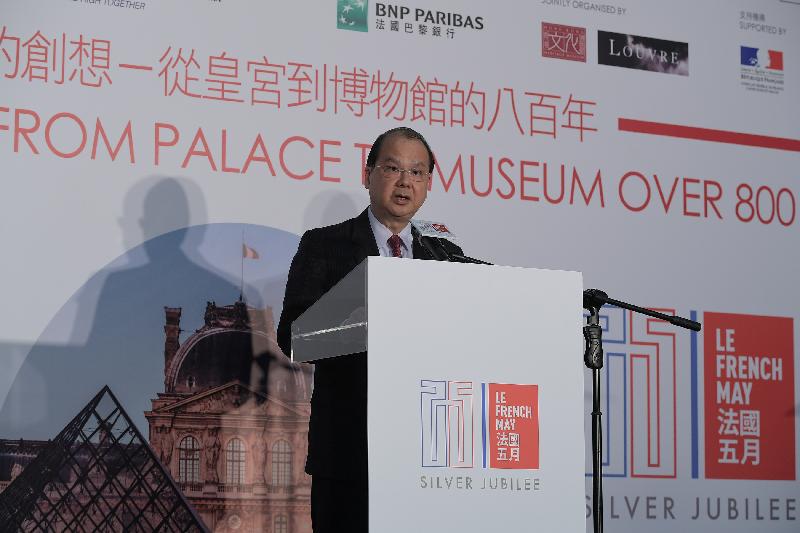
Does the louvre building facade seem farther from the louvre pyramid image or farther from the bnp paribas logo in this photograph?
the bnp paribas logo

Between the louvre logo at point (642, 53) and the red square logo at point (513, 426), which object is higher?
the louvre logo at point (642, 53)

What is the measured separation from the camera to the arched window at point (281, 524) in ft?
11.3

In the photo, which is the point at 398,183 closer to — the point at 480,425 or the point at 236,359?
the point at 480,425

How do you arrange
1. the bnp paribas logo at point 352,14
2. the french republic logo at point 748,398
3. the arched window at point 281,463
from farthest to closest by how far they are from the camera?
the french republic logo at point 748,398
the bnp paribas logo at point 352,14
the arched window at point 281,463

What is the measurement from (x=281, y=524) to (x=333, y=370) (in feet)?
4.60

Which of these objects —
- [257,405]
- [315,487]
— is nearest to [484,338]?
[315,487]

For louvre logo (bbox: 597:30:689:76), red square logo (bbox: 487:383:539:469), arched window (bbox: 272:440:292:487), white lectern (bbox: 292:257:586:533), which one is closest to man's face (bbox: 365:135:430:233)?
white lectern (bbox: 292:257:586:533)

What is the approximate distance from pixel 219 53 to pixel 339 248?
53.0 inches

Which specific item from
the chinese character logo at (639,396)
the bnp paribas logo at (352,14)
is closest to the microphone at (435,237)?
the bnp paribas logo at (352,14)

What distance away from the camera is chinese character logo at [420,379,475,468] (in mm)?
1759

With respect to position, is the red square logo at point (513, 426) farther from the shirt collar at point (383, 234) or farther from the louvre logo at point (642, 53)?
the louvre logo at point (642, 53)

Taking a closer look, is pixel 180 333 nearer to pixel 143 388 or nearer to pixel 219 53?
pixel 143 388

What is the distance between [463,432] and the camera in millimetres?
1780

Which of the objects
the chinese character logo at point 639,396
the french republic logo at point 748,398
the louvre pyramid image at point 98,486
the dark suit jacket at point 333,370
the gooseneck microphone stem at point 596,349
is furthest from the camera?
the french republic logo at point 748,398
